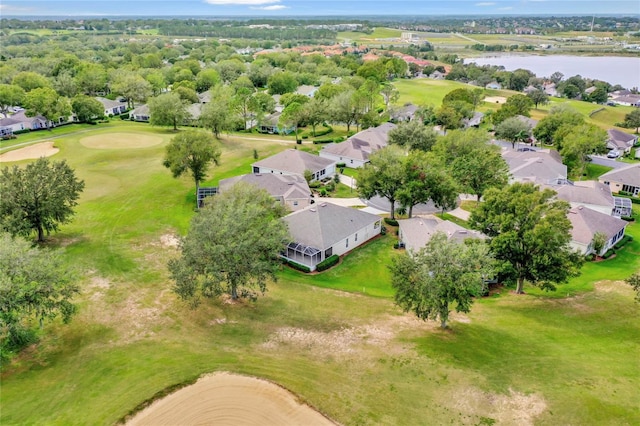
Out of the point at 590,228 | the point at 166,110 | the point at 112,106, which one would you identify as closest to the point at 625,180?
the point at 590,228

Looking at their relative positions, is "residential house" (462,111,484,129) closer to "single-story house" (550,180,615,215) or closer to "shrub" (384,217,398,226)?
"single-story house" (550,180,615,215)

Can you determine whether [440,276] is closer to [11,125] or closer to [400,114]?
[400,114]

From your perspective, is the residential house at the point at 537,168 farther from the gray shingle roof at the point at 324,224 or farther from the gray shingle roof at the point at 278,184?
the gray shingle roof at the point at 278,184

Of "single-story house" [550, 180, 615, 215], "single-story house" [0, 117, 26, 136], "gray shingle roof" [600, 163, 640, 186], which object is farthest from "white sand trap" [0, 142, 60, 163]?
"gray shingle roof" [600, 163, 640, 186]

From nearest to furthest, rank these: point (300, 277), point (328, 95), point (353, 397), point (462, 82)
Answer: point (353, 397) < point (300, 277) < point (328, 95) < point (462, 82)

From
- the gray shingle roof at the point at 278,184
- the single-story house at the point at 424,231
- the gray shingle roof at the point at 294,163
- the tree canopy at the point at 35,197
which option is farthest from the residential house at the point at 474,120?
the tree canopy at the point at 35,197

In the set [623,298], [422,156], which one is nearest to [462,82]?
[422,156]

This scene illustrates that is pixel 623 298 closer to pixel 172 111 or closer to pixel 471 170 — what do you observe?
pixel 471 170
